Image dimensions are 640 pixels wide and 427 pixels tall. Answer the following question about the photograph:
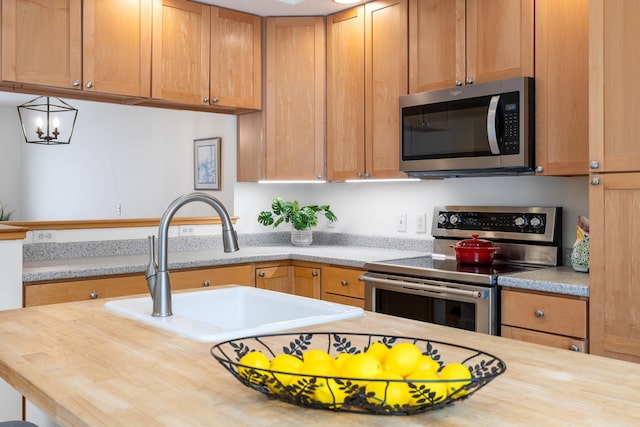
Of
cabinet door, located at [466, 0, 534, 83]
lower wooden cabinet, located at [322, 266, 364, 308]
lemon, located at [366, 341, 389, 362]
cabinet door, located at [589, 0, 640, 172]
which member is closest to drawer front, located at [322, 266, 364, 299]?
lower wooden cabinet, located at [322, 266, 364, 308]

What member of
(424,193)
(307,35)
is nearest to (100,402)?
(424,193)

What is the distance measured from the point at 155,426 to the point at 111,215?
322cm

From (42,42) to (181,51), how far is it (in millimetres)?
789

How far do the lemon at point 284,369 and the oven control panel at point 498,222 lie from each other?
2.44 m

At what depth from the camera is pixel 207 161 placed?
4293mm

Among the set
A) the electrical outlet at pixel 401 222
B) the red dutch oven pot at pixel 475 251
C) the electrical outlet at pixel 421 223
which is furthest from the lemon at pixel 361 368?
the electrical outlet at pixel 401 222

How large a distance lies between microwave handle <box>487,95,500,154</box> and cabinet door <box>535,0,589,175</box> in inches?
7.4

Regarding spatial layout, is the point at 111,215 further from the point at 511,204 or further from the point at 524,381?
the point at 524,381

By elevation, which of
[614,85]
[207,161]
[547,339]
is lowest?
[547,339]

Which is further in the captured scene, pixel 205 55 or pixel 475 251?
pixel 205 55

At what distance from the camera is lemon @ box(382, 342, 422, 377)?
37.8 inches

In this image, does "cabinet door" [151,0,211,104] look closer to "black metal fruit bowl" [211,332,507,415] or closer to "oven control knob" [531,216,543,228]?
"oven control knob" [531,216,543,228]

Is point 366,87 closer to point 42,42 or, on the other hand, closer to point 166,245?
point 42,42

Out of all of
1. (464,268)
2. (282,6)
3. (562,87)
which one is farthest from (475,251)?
(282,6)
